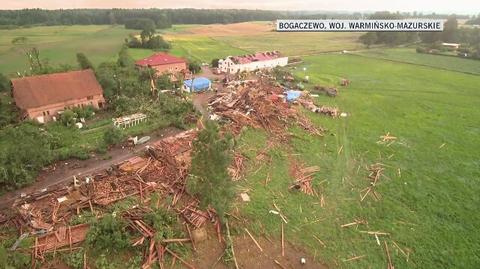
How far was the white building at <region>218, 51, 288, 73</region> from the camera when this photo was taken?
5522 centimetres

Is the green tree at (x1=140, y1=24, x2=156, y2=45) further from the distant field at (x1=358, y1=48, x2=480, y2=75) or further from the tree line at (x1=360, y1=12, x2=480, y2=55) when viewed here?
the tree line at (x1=360, y1=12, x2=480, y2=55)

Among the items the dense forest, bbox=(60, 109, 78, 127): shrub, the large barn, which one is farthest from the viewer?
the dense forest

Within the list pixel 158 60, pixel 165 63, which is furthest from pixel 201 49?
pixel 165 63

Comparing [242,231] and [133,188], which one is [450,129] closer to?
[242,231]

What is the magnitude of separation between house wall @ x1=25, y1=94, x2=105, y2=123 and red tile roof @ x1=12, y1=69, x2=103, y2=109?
34 centimetres

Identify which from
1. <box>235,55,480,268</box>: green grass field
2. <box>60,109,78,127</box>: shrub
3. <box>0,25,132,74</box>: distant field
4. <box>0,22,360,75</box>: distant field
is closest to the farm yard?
<box>235,55,480,268</box>: green grass field

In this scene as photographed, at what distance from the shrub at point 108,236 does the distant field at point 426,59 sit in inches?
2481

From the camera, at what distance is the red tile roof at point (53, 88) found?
99.3ft

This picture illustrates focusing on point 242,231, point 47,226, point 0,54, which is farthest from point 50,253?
point 0,54

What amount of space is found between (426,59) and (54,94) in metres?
68.9

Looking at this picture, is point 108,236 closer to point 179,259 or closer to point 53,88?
point 179,259

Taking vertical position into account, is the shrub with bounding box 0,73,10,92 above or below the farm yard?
above

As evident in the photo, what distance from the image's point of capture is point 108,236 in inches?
585

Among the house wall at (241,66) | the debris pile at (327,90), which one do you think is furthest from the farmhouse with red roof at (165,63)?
the debris pile at (327,90)
